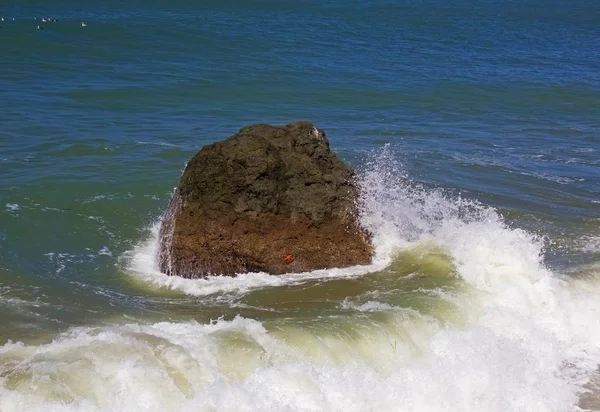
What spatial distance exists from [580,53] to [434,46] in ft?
21.6

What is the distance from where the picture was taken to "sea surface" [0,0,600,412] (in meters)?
7.93

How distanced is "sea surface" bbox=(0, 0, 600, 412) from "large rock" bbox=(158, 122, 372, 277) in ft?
0.89

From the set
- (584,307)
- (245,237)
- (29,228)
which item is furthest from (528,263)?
(29,228)

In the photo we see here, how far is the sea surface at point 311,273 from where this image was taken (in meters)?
7.93

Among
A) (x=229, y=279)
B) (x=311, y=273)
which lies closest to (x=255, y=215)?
(x=229, y=279)

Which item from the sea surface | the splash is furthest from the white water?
the splash

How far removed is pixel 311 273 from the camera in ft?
34.4

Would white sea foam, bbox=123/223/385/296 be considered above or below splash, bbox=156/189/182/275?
below

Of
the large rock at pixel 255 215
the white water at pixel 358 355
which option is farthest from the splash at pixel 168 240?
the white water at pixel 358 355

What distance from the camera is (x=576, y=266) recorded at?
38.0ft

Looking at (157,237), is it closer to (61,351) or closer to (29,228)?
(29,228)

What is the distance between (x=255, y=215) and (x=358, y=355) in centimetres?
247

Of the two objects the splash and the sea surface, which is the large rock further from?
the sea surface

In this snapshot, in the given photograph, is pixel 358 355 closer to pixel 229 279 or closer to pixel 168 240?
pixel 229 279
